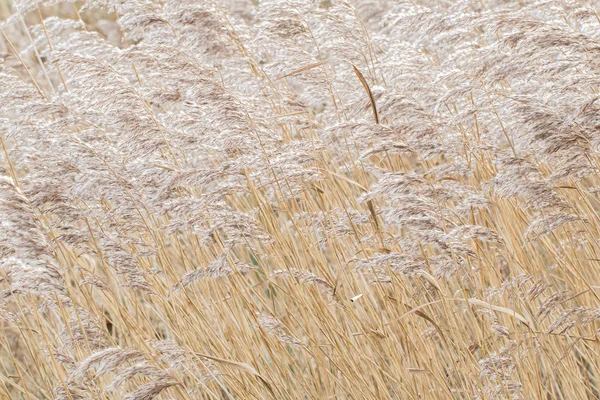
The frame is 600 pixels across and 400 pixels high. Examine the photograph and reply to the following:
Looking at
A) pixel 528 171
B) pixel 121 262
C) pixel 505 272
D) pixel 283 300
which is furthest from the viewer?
pixel 505 272

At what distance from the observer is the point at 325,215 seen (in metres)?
2.48

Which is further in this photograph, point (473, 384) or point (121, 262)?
point (121, 262)

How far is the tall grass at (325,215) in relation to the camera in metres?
2.02

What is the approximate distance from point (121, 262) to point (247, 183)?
1.67 ft

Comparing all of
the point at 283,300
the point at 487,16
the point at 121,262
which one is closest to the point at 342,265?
the point at 283,300

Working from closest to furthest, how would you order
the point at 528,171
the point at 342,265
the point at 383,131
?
the point at 528,171
the point at 383,131
the point at 342,265

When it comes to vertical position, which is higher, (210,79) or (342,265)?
(210,79)

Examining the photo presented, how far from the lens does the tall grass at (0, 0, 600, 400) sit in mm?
2020

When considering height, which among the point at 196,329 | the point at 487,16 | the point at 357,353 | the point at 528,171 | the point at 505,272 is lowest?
the point at 505,272

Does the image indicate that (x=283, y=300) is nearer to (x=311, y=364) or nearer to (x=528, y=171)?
(x=311, y=364)

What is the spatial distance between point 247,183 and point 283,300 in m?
0.46

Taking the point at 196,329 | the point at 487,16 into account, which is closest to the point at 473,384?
the point at 196,329

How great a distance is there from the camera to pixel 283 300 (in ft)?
8.57

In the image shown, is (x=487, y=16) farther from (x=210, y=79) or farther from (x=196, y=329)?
(x=196, y=329)
